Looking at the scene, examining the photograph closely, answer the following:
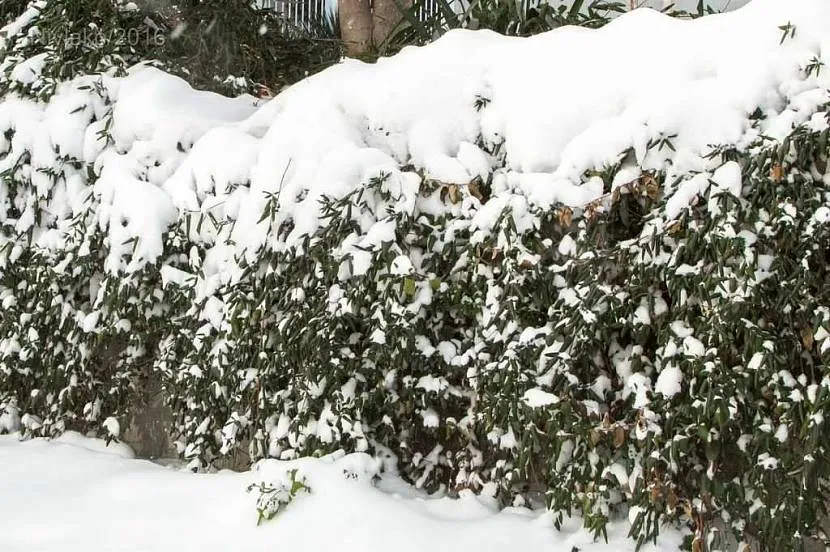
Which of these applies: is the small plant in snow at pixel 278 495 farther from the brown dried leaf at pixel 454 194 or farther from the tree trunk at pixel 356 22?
the tree trunk at pixel 356 22

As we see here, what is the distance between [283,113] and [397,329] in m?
1.08

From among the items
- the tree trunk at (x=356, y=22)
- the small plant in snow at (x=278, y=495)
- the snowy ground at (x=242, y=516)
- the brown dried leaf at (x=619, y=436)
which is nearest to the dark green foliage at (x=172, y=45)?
the tree trunk at (x=356, y=22)

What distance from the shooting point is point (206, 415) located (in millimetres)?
3412

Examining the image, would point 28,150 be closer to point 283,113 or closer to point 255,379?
point 283,113

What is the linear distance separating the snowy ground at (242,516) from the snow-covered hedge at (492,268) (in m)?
0.11

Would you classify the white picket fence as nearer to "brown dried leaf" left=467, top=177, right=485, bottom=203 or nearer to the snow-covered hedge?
the snow-covered hedge

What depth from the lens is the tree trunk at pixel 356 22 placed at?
17.7 ft

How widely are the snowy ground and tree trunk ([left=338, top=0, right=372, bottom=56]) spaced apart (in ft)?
9.35

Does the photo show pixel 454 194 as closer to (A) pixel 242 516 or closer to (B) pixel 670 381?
(B) pixel 670 381

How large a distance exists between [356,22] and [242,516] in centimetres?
333

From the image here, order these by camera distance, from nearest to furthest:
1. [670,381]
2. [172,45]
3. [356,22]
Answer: [670,381] < [172,45] < [356,22]

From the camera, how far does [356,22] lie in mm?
5402

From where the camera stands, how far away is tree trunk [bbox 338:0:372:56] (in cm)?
538

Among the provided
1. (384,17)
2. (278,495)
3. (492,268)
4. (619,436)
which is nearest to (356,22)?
(384,17)
